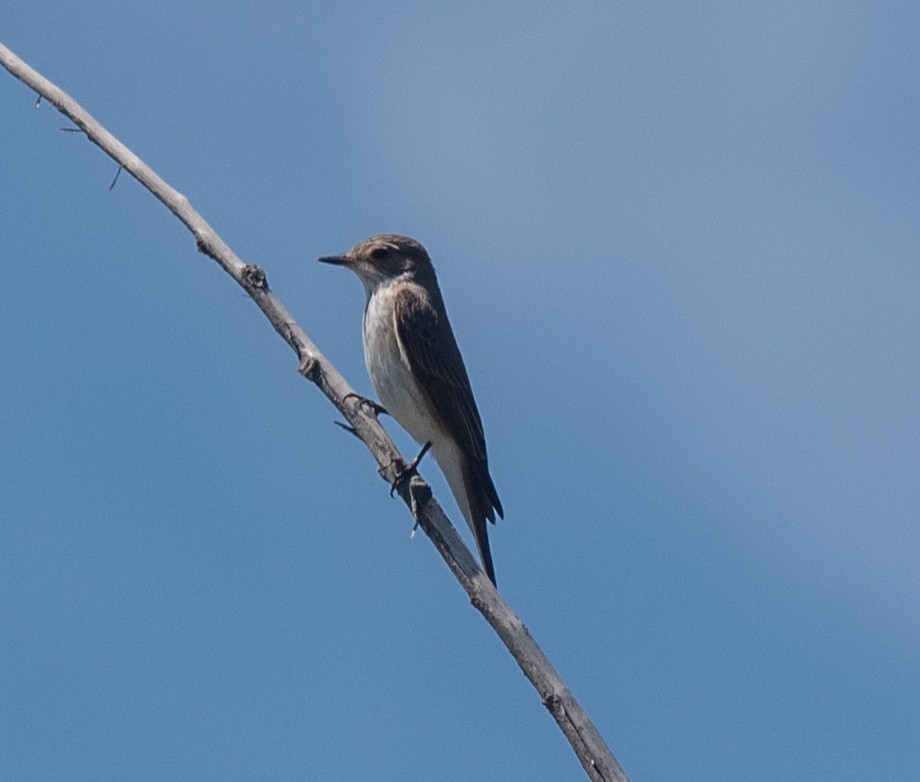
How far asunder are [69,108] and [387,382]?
12.4 ft

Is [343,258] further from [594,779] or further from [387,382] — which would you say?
[594,779]

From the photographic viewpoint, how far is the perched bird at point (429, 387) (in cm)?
1107

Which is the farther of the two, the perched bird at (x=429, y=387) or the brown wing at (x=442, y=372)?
the brown wing at (x=442, y=372)

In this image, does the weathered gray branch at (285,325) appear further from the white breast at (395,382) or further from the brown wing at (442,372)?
the brown wing at (442,372)

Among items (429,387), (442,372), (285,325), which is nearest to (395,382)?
(429,387)

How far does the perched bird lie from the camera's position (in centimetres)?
1107

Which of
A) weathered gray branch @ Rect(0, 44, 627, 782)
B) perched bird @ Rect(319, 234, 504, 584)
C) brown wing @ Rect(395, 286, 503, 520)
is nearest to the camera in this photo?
weathered gray branch @ Rect(0, 44, 627, 782)

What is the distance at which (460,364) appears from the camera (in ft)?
38.2

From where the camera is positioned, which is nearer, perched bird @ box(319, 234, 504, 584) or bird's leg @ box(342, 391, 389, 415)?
bird's leg @ box(342, 391, 389, 415)

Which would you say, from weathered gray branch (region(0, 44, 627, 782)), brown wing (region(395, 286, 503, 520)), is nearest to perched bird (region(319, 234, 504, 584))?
brown wing (region(395, 286, 503, 520))

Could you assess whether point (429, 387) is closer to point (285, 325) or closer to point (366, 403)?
point (366, 403)

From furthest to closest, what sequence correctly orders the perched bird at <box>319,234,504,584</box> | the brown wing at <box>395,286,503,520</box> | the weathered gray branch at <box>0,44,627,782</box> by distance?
the brown wing at <box>395,286,503,520</box> → the perched bird at <box>319,234,504,584</box> → the weathered gray branch at <box>0,44,627,782</box>

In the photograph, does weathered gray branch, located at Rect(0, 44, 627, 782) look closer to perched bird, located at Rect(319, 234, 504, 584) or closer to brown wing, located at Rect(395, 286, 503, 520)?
perched bird, located at Rect(319, 234, 504, 584)

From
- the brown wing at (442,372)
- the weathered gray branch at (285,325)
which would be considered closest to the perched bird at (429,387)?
the brown wing at (442,372)
